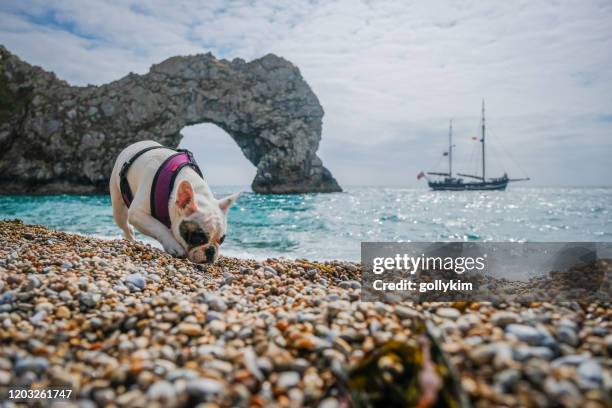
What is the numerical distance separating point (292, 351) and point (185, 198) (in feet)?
11.1

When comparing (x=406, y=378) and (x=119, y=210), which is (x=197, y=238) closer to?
(x=119, y=210)

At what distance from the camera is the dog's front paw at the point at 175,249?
5062 millimetres

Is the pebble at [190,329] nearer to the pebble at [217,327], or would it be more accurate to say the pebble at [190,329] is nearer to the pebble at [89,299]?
the pebble at [217,327]

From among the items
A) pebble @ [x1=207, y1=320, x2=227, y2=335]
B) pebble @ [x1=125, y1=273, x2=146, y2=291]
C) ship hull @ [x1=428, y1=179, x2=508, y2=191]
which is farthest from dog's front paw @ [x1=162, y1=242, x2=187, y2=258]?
ship hull @ [x1=428, y1=179, x2=508, y2=191]

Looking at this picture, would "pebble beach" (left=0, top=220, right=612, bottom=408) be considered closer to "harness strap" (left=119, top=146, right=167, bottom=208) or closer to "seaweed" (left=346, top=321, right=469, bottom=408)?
"seaweed" (left=346, top=321, right=469, bottom=408)

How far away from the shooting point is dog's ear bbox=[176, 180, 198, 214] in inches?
187

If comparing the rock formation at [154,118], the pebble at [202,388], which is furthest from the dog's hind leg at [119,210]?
the rock formation at [154,118]

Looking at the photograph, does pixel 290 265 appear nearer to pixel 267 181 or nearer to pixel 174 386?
pixel 174 386

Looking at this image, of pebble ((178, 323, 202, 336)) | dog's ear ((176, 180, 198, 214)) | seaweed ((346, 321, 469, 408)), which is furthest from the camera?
dog's ear ((176, 180, 198, 214))

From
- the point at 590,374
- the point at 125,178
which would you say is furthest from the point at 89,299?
the point at 125,178

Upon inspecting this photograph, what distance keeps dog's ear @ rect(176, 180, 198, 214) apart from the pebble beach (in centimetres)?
178

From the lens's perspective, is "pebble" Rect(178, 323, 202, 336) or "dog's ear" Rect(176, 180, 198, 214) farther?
"dog's ear" Rect(176, 180, 198, 214)

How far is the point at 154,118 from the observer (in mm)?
59875

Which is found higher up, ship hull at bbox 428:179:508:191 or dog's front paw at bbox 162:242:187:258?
ship hull at bbox 428:179:508:191
